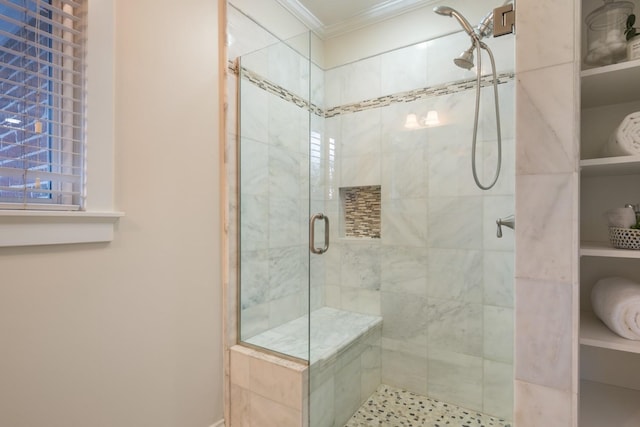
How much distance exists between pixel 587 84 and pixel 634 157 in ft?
0.98

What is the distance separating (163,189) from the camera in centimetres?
149

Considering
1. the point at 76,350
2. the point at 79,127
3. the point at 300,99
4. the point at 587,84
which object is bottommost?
the point at 76,350

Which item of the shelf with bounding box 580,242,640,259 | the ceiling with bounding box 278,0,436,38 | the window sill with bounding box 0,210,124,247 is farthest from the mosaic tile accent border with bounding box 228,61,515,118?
the shelf with bounding box 580,242,640,259

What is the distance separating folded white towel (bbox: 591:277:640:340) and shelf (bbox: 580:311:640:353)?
0.9 inches

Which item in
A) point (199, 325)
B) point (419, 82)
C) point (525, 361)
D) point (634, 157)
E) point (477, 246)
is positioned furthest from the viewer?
point (419, 82)

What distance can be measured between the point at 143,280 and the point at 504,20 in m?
1.75

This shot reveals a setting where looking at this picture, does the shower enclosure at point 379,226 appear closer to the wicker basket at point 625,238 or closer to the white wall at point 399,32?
the white wall at point 399,32

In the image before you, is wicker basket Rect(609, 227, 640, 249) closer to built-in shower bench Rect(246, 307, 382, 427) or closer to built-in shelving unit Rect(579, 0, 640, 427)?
built-in shelving unit Rect(579, 0, 640, 427)

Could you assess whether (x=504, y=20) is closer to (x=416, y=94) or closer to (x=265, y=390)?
(x=416, y=94)

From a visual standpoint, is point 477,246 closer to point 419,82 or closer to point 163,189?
point 419,82

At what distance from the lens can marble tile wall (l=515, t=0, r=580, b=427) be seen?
3.17 ft

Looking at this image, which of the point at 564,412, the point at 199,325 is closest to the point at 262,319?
the point at 199,325

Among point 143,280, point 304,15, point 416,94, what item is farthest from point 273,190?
point 304,15

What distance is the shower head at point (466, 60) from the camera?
1.82m
